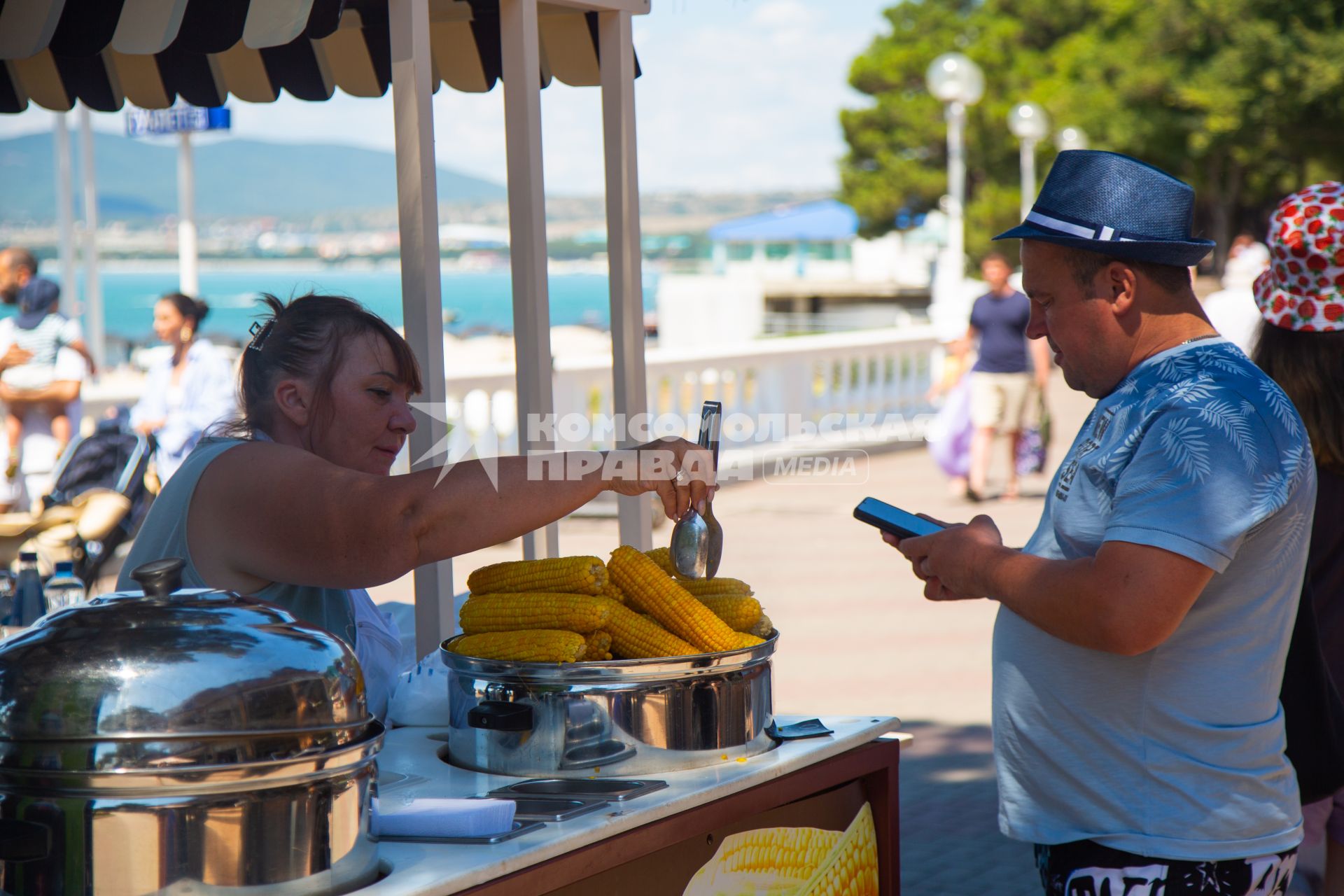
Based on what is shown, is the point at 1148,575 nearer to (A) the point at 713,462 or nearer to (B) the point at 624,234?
(A) the point at 713,462

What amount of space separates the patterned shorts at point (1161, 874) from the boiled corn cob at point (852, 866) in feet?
1.52

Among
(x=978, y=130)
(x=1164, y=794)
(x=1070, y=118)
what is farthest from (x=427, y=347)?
(x=978, y=130)

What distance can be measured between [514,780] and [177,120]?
30.3ft

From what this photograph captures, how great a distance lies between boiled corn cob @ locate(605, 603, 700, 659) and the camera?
2314mm

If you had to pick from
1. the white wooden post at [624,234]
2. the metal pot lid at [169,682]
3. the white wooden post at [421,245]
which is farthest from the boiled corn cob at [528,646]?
the white wooden post at [624,234]

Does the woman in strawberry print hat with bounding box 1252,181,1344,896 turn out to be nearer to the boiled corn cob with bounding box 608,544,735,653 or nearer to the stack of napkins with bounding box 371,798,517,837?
the boiled corn cob with bounding box 608,544,735,653

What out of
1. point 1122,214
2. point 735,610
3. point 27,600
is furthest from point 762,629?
point 27,600

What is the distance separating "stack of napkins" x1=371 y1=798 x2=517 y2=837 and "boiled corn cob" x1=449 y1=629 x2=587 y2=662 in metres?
0.29

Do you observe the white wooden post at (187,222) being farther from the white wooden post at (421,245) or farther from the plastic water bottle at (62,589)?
the white wooden post at (421,245)

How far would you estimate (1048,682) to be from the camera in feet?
7.50

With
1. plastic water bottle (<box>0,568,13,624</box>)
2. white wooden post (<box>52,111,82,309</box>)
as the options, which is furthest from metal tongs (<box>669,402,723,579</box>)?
white wooden post (<box>52,111,82,309</box>)

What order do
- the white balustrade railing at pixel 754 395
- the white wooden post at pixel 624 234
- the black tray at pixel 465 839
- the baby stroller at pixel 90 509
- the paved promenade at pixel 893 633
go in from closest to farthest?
1. the black tray at pixel 465 839
2. the white wooden post at pixel 624 234
3. the paved promenade at pixel 893 633
4. the baby stroller at pixel 90 509
5. the white balustrade railing at pixel 754 395

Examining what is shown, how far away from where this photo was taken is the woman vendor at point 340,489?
2.30m

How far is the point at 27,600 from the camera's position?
4.22 m
